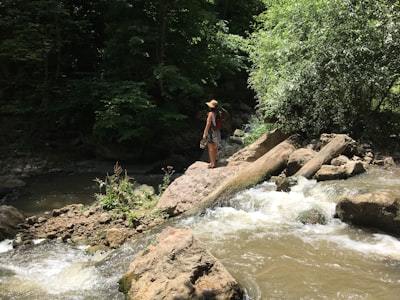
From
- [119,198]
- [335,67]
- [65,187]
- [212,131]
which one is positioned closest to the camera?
[119,198]

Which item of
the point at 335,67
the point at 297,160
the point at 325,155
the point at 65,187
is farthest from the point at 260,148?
the point at 65,187

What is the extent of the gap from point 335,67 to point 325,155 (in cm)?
266

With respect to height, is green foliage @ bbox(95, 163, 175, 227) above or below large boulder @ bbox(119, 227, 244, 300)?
below

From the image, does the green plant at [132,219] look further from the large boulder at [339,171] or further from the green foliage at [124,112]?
the green foliage at [124,112]

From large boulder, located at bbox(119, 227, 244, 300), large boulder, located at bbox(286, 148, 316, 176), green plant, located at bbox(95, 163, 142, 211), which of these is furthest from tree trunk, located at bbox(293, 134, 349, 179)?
large boulder, located at bbox(119, 227, 244, 300)

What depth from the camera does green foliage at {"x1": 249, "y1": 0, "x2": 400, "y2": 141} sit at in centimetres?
998

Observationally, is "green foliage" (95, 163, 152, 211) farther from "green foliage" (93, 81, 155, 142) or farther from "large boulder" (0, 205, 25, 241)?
"green foliage" (93, 81, 155, 142)

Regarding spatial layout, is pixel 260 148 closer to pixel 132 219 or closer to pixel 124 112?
pixel 132 219

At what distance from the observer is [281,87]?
11.4m

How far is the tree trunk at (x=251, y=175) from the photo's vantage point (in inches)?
319

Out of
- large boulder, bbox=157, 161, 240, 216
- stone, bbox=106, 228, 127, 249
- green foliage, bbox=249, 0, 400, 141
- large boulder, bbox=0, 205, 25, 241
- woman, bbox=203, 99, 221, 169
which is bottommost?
large boulder, bbox=0, 205, 25, 241

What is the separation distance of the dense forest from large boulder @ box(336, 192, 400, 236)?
187 inches

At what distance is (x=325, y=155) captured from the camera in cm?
928

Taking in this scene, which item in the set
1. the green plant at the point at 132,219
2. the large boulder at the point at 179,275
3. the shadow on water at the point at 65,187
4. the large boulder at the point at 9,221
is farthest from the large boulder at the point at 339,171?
the large boulder at the point at 9,221
